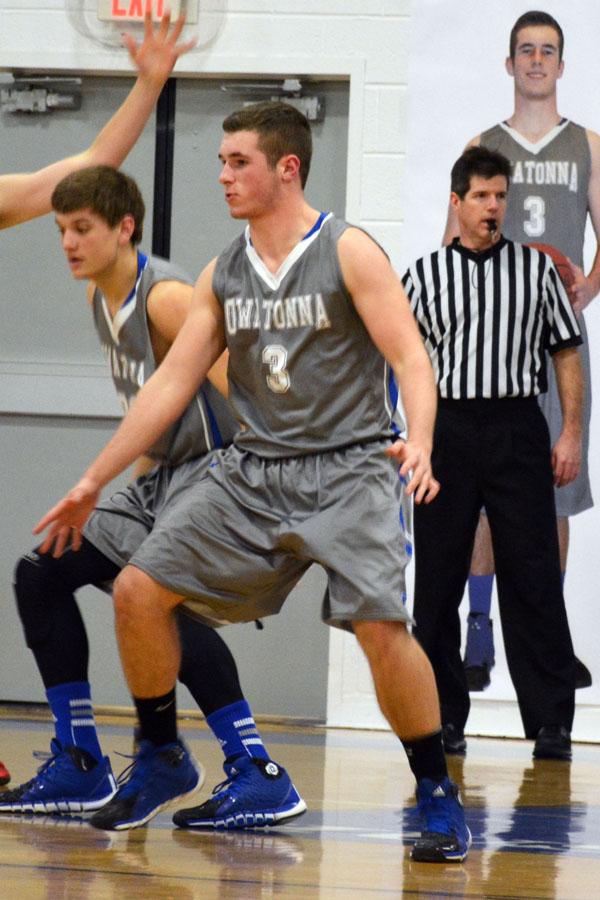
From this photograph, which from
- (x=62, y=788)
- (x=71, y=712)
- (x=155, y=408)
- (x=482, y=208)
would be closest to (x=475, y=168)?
(x=482, y=208)

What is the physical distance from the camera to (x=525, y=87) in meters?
5.99

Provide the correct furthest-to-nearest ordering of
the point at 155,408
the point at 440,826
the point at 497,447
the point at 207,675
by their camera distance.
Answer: the point at 497,447 < the point at 207,675 < the point at 155,408 < the point at 440,826

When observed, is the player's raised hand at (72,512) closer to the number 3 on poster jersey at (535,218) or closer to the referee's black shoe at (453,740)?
the referee's black shoe at (453,740)

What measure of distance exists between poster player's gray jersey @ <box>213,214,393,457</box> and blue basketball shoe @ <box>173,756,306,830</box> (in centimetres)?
68

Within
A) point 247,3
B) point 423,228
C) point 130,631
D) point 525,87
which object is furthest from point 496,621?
point 130,631

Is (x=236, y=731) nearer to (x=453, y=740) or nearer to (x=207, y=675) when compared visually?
(x=207, y=675)

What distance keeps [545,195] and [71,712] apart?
3345 millimetres

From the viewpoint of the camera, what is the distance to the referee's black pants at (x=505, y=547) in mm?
5082

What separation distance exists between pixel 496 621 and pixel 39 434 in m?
2.11

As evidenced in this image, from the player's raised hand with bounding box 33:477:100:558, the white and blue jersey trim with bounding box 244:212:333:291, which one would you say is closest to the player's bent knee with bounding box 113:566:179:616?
the player's raised hand with bounding box 33:477:100:558

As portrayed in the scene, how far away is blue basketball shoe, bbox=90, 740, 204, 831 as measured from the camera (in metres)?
3.09

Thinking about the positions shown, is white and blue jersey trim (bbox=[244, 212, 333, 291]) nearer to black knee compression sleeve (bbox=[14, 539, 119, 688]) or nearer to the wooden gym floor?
black knee compression sleeve (bbox=[14, 539, 119, 688])

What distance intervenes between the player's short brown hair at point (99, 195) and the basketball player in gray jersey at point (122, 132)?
106 millimetres

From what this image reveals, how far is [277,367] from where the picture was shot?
3.10 m
